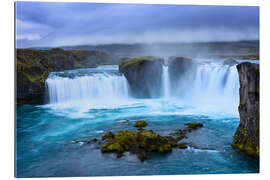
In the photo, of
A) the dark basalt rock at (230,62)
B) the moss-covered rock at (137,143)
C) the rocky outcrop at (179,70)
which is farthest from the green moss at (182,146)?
the dark basalt rock at (230,62)

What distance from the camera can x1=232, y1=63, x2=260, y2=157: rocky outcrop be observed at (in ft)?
23.1

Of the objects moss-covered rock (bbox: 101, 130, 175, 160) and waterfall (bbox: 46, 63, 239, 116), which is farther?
waterfall (bbox: 46, 63, 239, 116)

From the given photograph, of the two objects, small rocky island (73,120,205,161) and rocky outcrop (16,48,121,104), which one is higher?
rocky outcrop (16,48,121,104)

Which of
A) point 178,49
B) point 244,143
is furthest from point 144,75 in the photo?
point 244,143

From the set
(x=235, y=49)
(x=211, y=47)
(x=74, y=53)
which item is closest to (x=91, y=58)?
(x=74, y=53)

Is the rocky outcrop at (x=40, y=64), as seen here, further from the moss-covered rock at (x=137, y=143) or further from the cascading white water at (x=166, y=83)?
the moss-covered rock at (x=137, y=143)

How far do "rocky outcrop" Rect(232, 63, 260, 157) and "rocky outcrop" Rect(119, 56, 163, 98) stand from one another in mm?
2330

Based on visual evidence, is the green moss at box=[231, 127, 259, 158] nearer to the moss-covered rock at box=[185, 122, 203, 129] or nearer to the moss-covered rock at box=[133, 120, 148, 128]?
the moss-covered rock at box=[185, 122, 203, 129]

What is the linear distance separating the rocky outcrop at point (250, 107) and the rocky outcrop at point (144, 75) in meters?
2.33

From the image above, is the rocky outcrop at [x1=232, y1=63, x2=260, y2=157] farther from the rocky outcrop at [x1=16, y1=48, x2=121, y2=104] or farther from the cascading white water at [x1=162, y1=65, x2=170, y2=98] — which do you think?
the rocky outcrop at [x1=16, y1=48, x2=121, y2=104]

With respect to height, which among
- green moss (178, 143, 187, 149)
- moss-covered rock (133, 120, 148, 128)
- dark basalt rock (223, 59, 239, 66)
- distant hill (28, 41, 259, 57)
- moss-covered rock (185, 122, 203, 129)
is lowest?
green moss (178, 143, 187, 149)

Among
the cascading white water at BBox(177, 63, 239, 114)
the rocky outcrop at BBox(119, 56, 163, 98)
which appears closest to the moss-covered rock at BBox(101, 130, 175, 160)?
the cascading white water at BBox(177, 63, 239, 114)

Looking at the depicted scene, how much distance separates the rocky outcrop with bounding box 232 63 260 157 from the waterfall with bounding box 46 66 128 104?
3.65 meters
